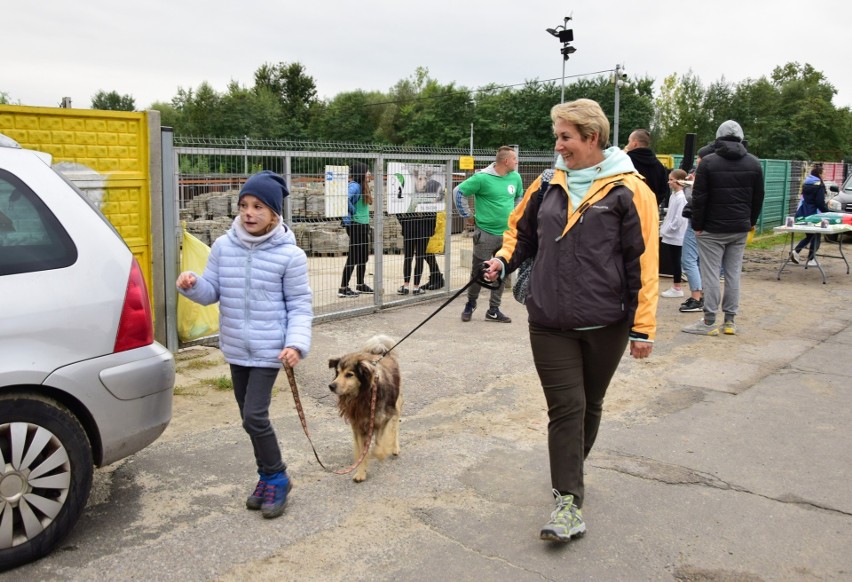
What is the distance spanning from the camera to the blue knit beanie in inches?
139

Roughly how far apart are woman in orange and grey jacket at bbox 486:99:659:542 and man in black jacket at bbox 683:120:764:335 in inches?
184

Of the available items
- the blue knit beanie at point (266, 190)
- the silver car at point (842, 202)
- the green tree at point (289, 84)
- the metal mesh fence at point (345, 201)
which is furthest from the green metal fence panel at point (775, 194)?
the green tree at point (289, 84)

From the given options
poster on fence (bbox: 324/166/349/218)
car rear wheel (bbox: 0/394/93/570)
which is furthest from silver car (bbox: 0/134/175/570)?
poster on fence (bbox: 324/166/349/218)

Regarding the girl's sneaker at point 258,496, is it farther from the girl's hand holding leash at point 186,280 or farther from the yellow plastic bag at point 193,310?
the yellow plastic bag at point 193,310

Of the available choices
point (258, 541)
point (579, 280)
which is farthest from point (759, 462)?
point (258, 541)

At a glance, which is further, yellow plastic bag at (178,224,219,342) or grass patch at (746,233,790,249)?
grass patch at (746,233,790,249)

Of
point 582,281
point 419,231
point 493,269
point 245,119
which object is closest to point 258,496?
point 493,269

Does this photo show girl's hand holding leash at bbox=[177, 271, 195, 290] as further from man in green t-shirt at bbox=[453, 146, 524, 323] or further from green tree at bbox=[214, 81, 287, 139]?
green tree at bbox=[214, 81, 287, 139]

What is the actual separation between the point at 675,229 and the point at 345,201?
5.00 m

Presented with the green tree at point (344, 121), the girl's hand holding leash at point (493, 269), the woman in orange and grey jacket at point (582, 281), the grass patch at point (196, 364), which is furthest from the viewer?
the green tree at point (344, 121)

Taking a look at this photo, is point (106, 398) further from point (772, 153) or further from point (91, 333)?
point (772, 153)

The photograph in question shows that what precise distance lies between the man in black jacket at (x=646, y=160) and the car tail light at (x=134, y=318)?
5.93 metres

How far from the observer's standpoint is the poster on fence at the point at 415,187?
9.23 meters

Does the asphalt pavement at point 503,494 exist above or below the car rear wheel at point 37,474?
below
